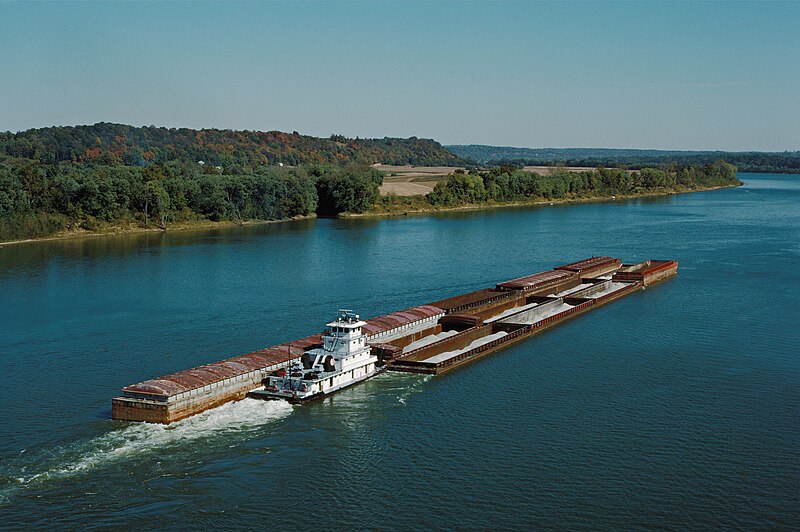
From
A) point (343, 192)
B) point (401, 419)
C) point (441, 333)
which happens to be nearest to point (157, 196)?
point (343, 192)

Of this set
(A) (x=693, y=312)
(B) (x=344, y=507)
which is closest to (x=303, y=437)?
(B) (x=344, y=507)

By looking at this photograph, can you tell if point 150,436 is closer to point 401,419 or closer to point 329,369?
point 329,369

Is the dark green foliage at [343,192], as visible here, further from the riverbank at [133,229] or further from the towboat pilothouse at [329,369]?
the towboat pilothouse at [329,369]

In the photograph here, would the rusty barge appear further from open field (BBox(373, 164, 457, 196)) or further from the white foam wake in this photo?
open field (BBox(373, 164, 457, 196))

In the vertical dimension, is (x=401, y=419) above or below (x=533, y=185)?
below

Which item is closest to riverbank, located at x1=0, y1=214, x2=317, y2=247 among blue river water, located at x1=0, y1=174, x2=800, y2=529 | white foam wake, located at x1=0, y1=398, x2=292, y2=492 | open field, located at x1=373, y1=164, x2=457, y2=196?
blue river water, located at x1=0, y1=174, x2=800, y2=529

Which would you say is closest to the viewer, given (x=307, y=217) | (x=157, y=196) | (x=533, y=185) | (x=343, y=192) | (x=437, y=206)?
(x=157, y=196)
